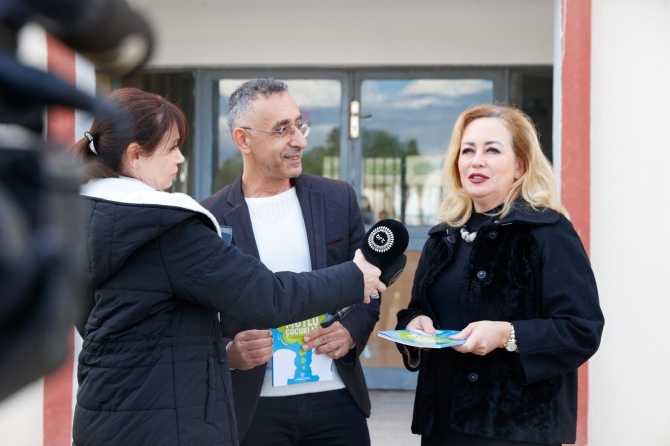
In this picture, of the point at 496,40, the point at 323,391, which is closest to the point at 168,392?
the point at 323,391

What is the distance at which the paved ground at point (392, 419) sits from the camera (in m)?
5.43

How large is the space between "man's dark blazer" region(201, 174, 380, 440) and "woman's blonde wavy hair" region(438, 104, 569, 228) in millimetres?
411

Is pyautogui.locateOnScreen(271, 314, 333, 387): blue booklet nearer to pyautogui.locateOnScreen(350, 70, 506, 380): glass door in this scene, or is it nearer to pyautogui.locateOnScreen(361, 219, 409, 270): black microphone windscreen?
pyautogui.locateOnScreen(361, 219, 409, 270): black microphone windscreen

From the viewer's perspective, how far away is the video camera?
1.96 feet

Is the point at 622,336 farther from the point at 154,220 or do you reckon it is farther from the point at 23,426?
the point at 23,426

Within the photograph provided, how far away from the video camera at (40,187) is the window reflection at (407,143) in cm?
600

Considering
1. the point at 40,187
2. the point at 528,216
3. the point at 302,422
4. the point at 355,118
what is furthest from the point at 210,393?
the point at 355,118

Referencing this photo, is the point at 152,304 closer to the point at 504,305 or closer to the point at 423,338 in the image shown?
the point at 423,338

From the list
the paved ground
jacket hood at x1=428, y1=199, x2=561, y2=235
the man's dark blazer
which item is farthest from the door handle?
jacket hood at x1=428, y1=199, x2=561, y2=235

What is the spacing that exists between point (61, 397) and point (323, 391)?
2.61 meters

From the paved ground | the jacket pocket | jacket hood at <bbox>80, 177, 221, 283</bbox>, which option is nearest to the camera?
jacket hood at <bbox>80, 177, 221, 283</bbox>

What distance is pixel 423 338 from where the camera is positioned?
2357 millimetres

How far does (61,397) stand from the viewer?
4.66 m

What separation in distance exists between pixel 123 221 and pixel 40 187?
1.36 meters
